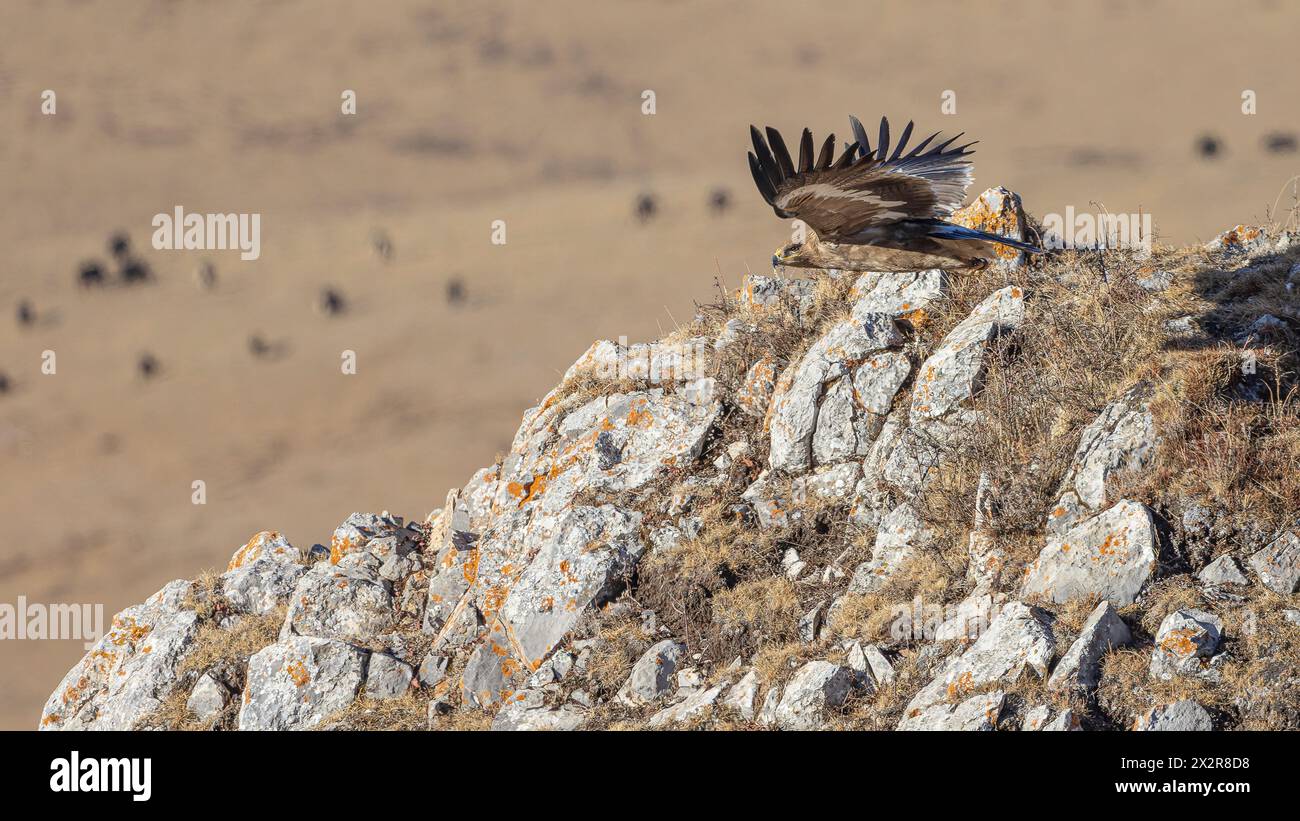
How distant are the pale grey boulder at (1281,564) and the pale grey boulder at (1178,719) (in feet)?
4.12

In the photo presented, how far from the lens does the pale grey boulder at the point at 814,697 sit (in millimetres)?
8219

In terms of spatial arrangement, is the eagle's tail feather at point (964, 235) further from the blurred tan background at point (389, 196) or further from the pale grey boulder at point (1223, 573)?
the blurred tan background at point (389, 196)

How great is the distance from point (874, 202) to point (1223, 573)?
11.1 ft

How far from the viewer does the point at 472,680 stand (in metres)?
10.1

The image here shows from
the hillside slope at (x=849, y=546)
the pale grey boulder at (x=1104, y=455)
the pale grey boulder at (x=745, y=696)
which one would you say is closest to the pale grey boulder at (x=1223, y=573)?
the hillside slope at (x=849, y=546)

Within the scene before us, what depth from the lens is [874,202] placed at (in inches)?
313

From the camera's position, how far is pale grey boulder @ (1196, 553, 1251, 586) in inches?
307

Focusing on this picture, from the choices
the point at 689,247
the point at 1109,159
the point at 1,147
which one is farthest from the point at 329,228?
the point at 1109,159

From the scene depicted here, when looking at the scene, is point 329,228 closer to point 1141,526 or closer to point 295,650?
point 295,650

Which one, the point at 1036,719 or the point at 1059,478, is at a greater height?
the point at 1059,478

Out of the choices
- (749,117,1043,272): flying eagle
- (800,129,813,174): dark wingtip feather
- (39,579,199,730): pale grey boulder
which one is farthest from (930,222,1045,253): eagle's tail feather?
(39,579,199,730): pale grey boulder

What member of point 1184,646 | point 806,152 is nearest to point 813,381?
point 806,152

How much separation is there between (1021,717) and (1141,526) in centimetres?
174

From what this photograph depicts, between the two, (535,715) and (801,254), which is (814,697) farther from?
(801,254)
